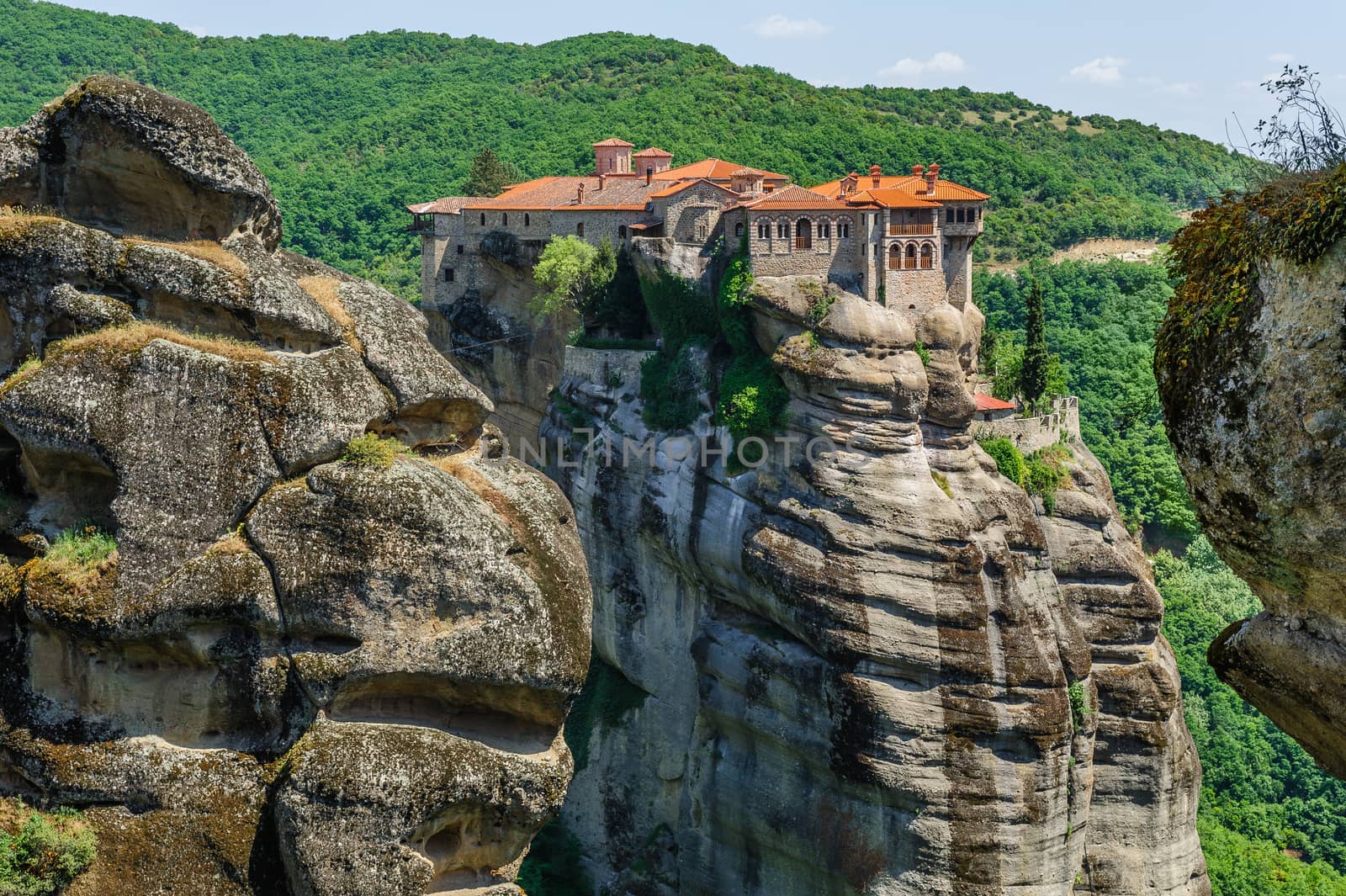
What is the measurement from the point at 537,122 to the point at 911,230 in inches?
1573

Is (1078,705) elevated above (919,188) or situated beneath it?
situated beneath

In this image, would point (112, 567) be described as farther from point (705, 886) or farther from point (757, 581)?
point (705, 886)

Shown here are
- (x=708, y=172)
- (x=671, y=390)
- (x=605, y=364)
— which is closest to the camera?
(x=671, y=390)

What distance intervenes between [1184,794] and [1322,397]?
122 ft

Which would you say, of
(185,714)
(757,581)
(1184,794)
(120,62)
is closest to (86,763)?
(185,714)

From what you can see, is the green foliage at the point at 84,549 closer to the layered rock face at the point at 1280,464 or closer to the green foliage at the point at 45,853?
the green foliage at the point at 45,853

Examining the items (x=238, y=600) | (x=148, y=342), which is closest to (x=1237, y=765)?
(x=238, y=600)

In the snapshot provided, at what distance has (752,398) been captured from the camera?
133ft

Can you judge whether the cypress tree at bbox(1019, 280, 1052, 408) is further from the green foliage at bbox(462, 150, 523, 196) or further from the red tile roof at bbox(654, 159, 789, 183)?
the green foliage at bbox(462, 150, 523, 196)

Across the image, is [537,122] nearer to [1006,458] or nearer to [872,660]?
[1006,458]

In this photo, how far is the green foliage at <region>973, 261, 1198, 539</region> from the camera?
2322 inches

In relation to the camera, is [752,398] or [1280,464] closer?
[1280,464]

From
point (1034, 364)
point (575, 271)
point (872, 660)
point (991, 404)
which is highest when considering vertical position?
point (575, 271)

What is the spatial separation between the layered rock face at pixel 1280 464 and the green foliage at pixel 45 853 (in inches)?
477
